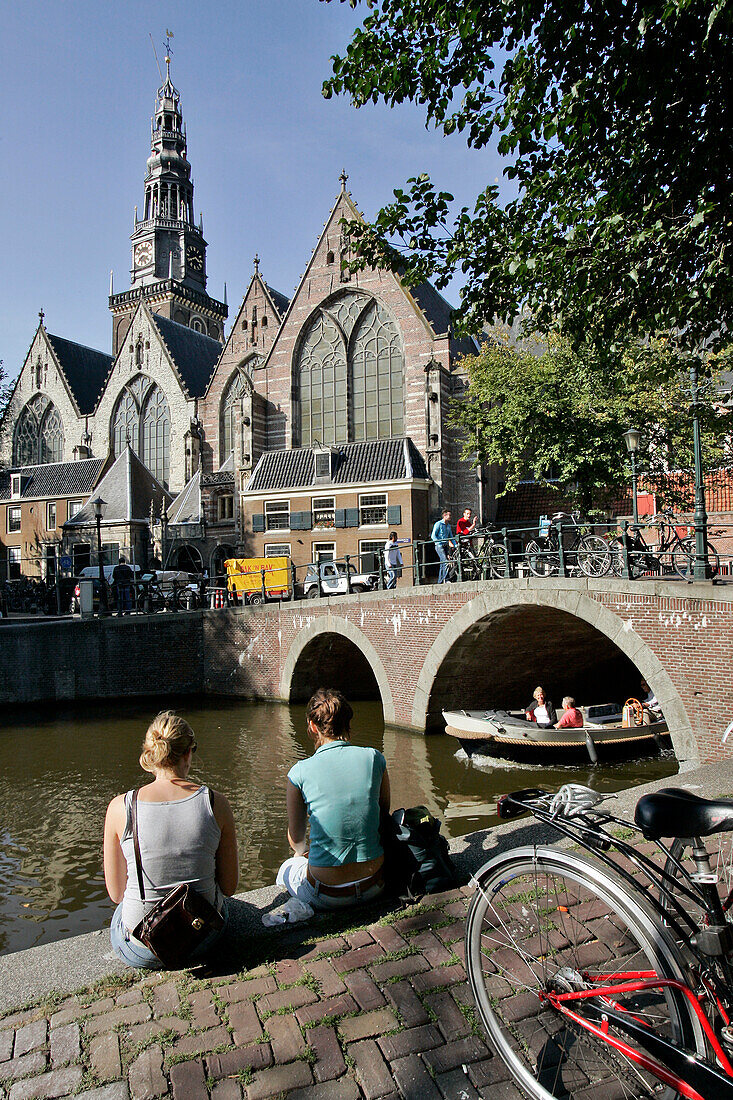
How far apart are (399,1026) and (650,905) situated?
1211 millimetres

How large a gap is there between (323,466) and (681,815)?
26345mm

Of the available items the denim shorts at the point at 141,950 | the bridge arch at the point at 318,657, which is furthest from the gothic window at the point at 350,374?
the denim shorts at the point at 141,950

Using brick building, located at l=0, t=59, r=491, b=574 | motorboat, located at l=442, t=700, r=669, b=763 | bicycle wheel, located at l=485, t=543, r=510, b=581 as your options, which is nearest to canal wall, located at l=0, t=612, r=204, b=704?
brick building, located at l=0, t=59, r=491, b=574

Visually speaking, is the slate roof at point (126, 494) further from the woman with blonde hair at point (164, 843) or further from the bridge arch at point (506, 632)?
the woman with blonde hair at point (164, 843)

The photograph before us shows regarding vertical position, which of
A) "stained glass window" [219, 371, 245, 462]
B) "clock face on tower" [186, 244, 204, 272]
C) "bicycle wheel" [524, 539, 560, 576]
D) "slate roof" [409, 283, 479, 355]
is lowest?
"bicycle wheel" [524, 539, 560, 576]

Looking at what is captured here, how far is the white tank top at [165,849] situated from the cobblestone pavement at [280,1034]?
14.2 inches

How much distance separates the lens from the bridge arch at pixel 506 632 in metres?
11.3

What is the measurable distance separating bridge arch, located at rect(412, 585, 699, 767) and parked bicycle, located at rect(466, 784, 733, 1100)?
28.0 ft

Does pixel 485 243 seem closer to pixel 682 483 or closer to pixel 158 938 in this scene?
pixel 158 938

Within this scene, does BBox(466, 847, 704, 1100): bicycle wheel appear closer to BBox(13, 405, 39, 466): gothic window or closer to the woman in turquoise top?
the woman in turquoise top

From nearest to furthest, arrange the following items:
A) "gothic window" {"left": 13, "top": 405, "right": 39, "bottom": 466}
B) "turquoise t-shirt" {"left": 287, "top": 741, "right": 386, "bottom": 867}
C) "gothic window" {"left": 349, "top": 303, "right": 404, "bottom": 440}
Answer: "turquoise t-shirt" {"left": 287, "top": 741, "right": 386, "bottom": 867} < "gothic window" {"left": 349, "top": 303, "right": 404, "bottom": 440} < "gothic window" {"left": 13, "top": 405, "right": 39, "bottom": 466}

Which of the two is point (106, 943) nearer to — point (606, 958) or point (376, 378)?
point (606, 958)

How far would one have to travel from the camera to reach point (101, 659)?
20.9 metres

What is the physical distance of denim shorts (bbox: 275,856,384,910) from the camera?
12.1 ft
